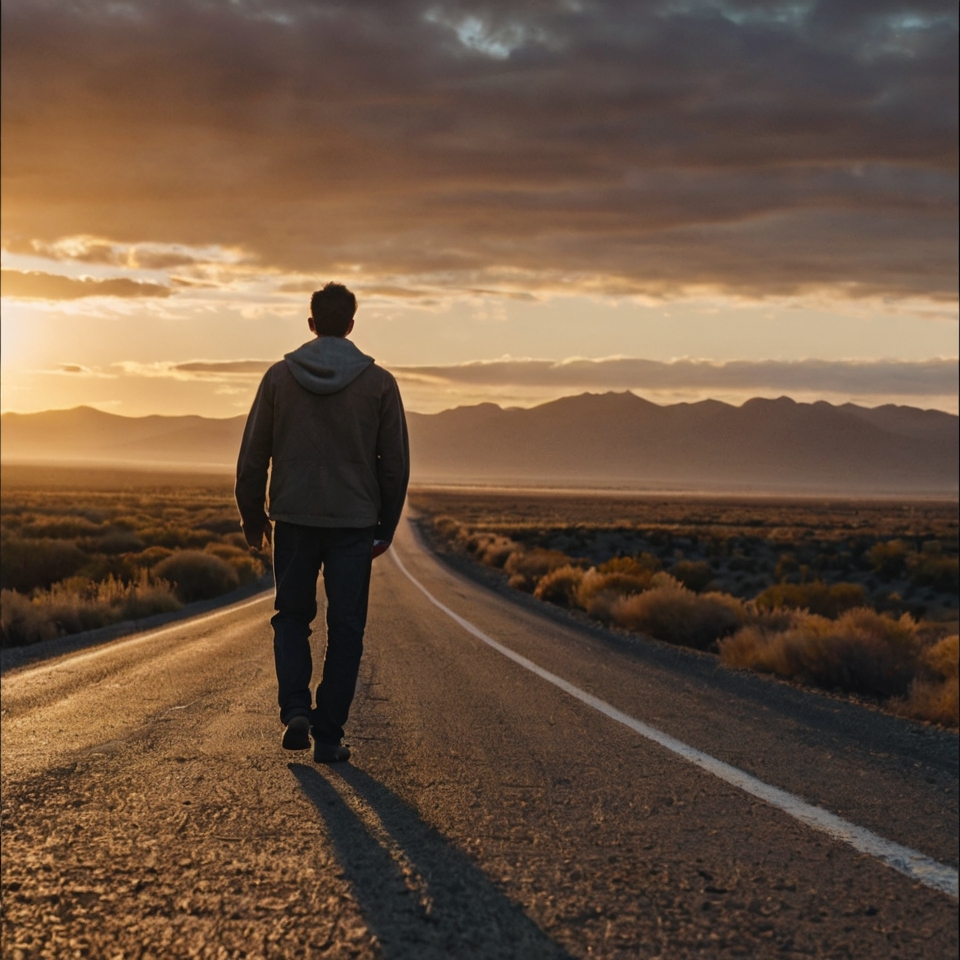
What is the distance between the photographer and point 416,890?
11.6ft

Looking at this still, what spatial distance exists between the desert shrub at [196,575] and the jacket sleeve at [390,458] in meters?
19.8

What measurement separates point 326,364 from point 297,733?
1.77 meters

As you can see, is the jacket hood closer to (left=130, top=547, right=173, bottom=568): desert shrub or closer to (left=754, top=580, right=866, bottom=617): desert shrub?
(left=754, top=580, right=866, bottom=617): desert shrub

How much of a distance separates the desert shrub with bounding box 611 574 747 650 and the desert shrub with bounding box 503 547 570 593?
9877 mm

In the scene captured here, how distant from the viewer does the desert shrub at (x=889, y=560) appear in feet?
122

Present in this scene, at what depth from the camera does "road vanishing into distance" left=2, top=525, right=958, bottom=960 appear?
325 cm

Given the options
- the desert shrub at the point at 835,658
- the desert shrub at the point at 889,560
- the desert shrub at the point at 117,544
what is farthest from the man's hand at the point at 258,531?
the desert shrub at the point at 889,560

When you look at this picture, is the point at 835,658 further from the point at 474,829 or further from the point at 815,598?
the point at 815,598

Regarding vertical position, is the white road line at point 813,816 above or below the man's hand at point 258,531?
below

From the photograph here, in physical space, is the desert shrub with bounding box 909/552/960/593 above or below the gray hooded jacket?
below

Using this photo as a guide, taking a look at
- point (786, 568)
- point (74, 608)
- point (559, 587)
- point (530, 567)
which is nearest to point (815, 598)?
point (559, 587)

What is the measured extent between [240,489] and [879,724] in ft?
18.9

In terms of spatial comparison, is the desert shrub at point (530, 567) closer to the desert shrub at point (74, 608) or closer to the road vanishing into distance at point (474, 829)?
the desert shrub at point (74, 608)

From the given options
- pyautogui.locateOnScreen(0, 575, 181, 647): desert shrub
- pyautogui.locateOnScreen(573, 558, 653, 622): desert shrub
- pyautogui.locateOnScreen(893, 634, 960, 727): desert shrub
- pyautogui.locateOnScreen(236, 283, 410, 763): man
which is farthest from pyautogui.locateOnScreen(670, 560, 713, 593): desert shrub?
pyautogui.locateOnScreen(236, 283, 410, 763): man
